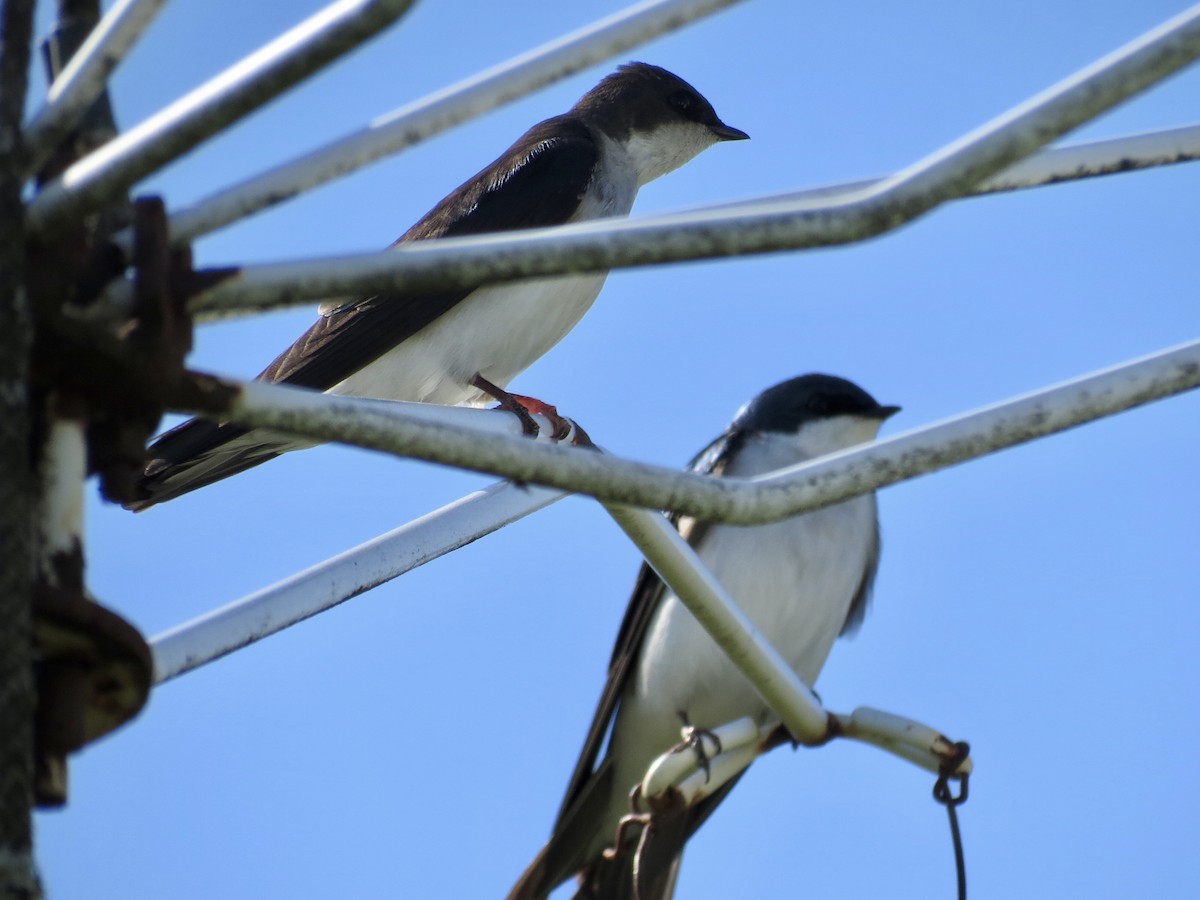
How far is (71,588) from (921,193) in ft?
2.68

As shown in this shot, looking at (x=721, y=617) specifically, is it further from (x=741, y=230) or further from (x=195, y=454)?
(x=195, y=454)

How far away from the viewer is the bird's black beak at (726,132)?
7.13m

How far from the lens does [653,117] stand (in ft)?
22.6

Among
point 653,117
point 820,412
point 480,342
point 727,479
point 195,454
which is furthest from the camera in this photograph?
point 653,117

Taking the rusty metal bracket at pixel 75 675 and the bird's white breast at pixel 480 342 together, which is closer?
the rusty metal bracket at pixel 75 675

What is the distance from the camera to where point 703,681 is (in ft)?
18.9

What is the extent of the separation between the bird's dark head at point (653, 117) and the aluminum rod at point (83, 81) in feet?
17.0

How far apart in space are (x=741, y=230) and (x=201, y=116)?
18.4 inches

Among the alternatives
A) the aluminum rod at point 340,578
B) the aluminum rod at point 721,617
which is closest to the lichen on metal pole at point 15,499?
the aluminum rod at point 340,578

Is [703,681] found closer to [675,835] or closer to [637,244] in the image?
[675,835]

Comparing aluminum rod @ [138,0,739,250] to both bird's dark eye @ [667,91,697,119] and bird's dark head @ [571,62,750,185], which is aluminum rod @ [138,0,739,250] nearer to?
bird's dark head @ [571,62,750,185]

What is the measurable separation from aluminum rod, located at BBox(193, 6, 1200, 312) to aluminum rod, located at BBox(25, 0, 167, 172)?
183mm

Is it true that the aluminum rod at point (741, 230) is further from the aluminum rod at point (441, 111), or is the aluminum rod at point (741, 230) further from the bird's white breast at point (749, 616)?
the bird's white breast at point (749, 616)

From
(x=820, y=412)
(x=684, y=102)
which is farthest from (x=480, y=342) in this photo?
(x=684, y=102)
